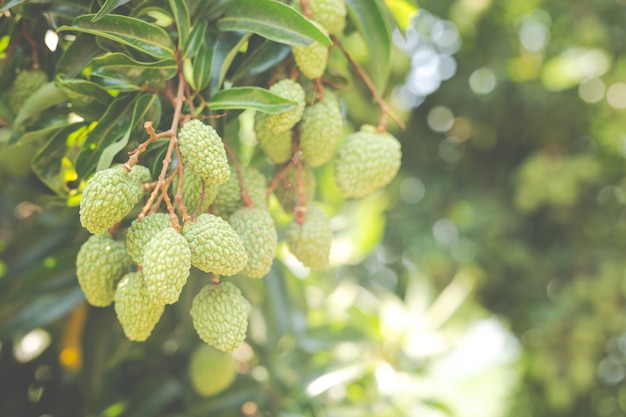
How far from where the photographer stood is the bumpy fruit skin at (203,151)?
1.93ft

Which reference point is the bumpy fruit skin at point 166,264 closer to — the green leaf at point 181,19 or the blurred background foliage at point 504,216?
the green leaf at point 181,19

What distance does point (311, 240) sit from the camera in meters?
0.75

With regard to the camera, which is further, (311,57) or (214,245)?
(311,57)

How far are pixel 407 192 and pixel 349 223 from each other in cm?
110

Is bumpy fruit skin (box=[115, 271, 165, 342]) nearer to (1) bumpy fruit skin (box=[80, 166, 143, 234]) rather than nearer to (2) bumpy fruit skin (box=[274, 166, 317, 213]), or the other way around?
(1) bumpy fruit skin (box=[80, 166, 143, 234])

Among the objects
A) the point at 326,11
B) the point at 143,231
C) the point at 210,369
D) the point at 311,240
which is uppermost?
the point at 326,11

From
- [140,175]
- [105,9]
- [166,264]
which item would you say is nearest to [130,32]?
[105,9]

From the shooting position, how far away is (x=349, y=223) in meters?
1.58

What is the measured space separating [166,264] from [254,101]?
20cm

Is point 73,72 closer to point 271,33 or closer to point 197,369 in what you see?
point 271,33

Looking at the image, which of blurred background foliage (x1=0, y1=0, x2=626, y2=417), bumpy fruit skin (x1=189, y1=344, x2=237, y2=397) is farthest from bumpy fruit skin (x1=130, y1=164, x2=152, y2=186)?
blurred background foliage (x1=0, y1=0, x2=626, y2=417)

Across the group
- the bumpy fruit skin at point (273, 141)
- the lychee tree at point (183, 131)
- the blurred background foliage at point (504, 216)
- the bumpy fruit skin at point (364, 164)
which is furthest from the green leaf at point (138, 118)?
the blurred background foliage at point (504, 216)

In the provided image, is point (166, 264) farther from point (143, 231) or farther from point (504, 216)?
point (504, 216)

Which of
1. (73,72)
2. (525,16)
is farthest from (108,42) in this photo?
(525,16)
